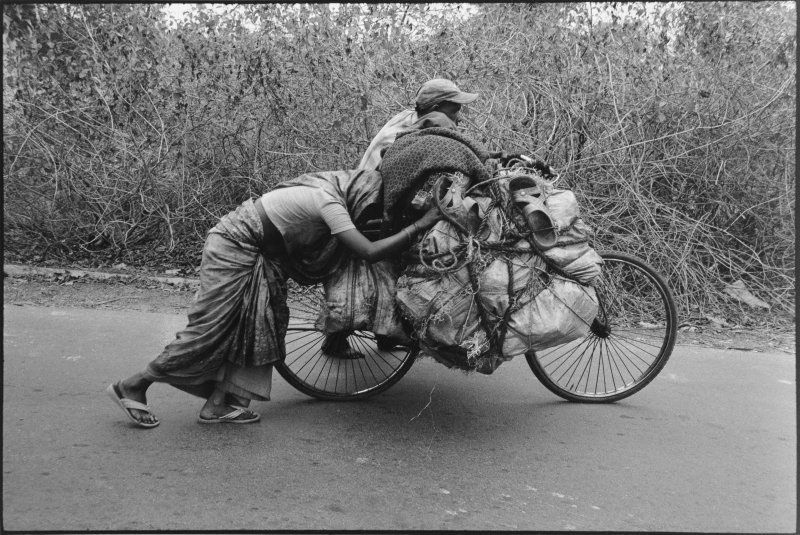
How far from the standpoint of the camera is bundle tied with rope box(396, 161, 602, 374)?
347 centimetres

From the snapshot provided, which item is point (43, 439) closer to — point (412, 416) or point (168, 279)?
point (412, 416)

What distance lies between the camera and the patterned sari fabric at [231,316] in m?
3.55

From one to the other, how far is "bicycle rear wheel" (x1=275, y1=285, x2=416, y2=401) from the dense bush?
2679mm

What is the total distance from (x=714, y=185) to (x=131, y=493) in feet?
18.1

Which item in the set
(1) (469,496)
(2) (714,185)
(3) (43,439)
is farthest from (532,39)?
(3) (43,439)

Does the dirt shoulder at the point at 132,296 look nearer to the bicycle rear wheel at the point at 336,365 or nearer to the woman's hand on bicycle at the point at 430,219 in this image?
the bicycle rear wheel at the point at 336,365

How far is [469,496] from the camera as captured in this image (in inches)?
122

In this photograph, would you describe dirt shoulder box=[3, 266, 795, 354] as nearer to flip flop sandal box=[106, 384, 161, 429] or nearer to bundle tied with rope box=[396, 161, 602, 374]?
flip flop sandal box=[106, 384, 161, 429]

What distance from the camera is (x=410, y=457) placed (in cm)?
344

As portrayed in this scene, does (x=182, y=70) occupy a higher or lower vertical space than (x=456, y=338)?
higher

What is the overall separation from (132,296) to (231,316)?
286cm

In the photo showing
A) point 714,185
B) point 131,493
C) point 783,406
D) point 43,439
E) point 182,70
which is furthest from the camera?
point 182,70

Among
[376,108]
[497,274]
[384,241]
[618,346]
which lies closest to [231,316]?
[384,241]

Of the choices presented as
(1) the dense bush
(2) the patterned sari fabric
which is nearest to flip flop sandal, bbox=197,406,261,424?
(2) the patterned sari fabric
